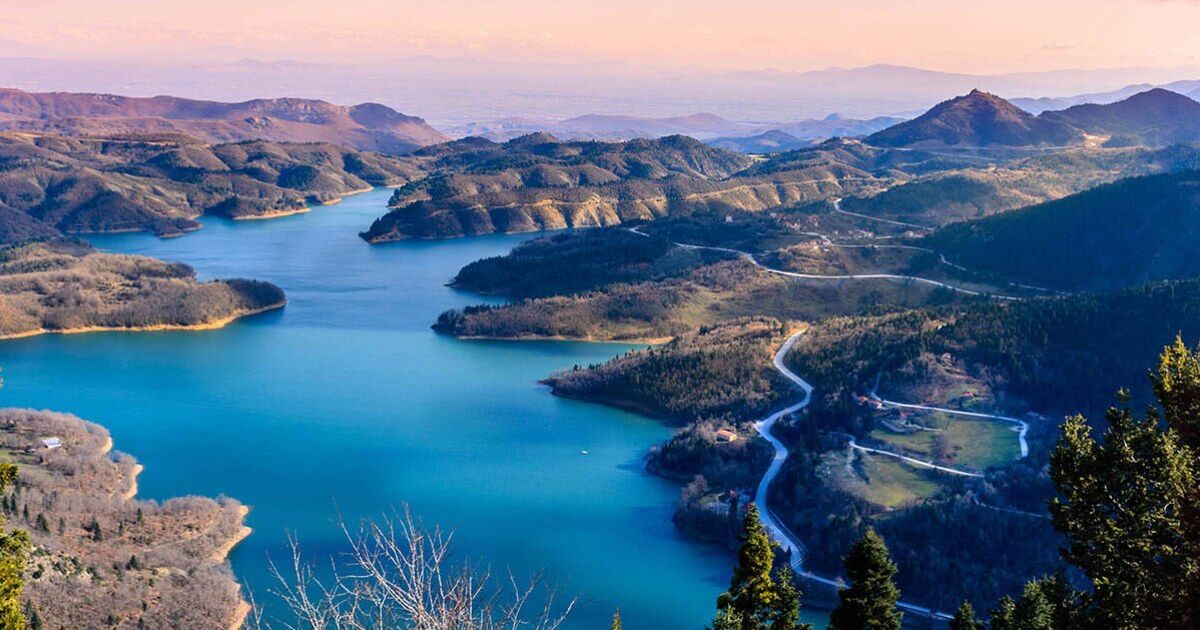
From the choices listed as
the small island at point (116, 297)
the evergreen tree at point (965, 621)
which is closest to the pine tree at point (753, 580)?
the evergreen tree at point (965, 621)

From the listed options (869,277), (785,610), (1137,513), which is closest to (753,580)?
(785,610)

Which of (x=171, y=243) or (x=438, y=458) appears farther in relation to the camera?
(x=171, y=243)

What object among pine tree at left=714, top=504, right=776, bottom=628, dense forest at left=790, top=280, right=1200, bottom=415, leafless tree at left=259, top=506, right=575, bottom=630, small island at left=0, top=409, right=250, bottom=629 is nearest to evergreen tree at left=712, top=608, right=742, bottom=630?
pine tree at left=714, top=504, right=776, bottom=628

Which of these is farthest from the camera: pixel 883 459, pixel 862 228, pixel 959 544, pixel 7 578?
pixel 862 228

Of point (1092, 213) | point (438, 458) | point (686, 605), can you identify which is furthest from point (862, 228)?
point (686, 605)

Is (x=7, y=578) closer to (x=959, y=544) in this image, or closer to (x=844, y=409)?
(x=959, y=544)

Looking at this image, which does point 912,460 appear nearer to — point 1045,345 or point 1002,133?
point 1045,345
